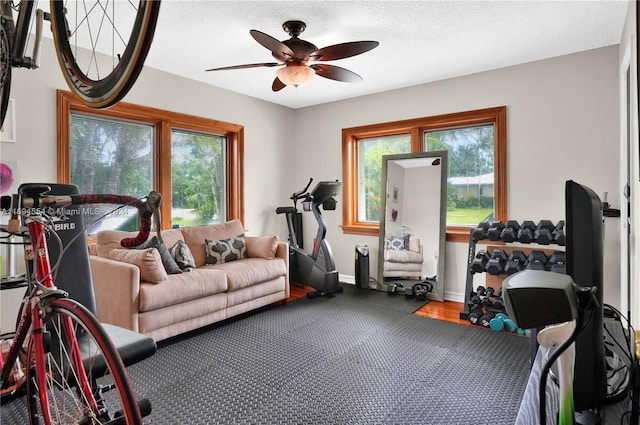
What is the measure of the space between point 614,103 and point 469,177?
4.73ft

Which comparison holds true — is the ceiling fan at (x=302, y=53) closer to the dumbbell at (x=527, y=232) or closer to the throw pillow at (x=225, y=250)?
the throw pillow at (x=225, y=250)

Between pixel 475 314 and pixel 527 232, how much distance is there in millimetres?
866

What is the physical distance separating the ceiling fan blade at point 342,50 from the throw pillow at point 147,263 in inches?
76.5

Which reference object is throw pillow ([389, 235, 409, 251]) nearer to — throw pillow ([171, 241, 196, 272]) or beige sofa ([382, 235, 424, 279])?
beige sofa ([382, 235, 424, 279])

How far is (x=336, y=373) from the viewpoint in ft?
8.29

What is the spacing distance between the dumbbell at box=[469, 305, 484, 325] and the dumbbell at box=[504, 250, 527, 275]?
421mm

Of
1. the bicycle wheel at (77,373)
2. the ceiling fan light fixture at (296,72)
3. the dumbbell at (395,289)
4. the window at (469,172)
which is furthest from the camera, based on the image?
the dumbbell at (395,289)

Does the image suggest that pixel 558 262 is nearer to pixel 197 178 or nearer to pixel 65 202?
pixel 65 202

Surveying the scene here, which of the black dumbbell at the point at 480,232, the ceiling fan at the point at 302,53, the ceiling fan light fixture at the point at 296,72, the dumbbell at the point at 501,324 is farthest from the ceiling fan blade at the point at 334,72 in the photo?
the dumbbell at the point at 501,324

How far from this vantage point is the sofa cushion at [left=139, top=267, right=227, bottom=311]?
2.87m

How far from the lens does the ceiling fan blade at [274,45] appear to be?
8.26 feet

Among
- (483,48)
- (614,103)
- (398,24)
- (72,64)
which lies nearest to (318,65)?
(398,24)

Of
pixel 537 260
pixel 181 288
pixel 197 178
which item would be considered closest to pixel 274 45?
pixel 181 288

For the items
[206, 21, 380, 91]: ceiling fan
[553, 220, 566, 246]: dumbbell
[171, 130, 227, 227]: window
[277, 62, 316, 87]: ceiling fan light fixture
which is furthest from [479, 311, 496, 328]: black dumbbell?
[171, 130, 227, 227]: window
